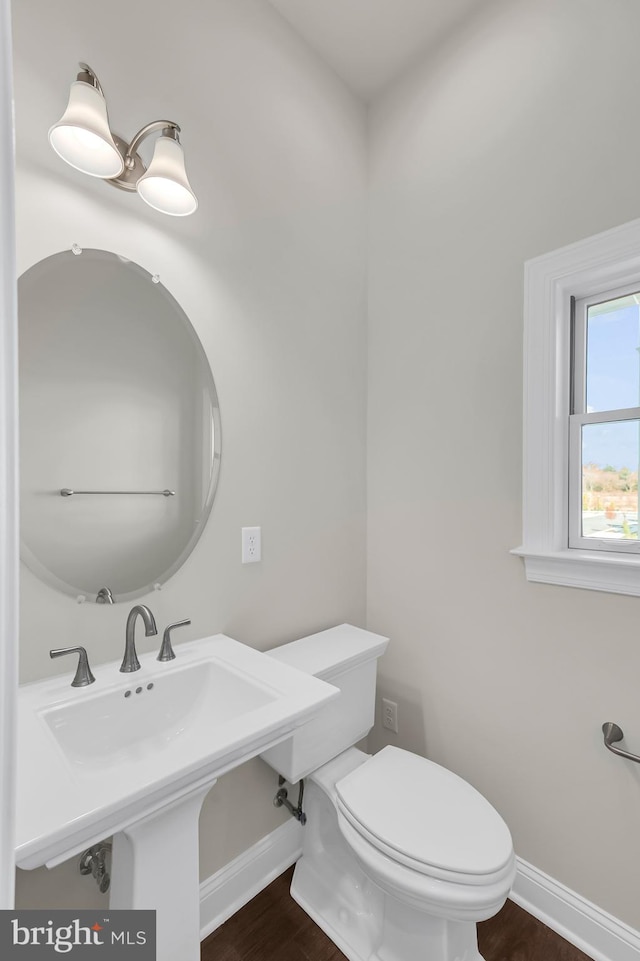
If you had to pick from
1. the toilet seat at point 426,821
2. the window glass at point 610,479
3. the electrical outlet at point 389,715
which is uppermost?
the window glass at point 610,479

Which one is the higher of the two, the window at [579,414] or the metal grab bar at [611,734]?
the window at [579,414]

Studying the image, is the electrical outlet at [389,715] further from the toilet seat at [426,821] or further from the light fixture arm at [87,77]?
the light fixture arm at [87,77]

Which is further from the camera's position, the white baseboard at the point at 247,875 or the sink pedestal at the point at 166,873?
the white baseboard at the point at 247,875

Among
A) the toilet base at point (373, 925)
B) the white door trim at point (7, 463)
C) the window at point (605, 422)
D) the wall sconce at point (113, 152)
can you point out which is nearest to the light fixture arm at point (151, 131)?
the wall sconce at point (113, 152)

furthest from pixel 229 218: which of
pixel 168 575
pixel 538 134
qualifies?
pixel 168 575

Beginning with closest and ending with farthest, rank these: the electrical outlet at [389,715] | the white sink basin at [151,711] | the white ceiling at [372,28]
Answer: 1. the white sink basin at [151,711]
2. the white ceiling at [372,28]
3. the electrical outlet at [389,715]

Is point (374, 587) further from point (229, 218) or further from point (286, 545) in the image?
point (229, 218)

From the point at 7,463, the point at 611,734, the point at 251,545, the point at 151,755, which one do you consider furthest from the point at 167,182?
the point at 611,734

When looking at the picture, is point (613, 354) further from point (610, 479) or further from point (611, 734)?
point (611, 734)

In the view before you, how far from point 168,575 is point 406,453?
997 millimetres

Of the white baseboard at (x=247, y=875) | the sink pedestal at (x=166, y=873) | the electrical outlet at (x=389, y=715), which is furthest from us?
the electrical outlet at (x=389, y=715)

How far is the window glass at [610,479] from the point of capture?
1.31 metres

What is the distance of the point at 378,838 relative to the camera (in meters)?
1.09

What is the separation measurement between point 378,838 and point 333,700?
12.8 inches
